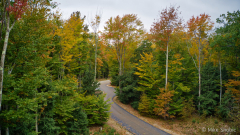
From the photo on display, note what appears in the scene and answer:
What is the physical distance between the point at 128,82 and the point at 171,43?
28.2ft

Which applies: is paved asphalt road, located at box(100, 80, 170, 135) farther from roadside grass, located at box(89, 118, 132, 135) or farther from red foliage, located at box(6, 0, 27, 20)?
red foliage, located at box(6, 0, 27, 20)

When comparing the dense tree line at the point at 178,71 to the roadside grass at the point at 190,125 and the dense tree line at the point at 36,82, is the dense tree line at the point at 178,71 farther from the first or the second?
the dense tree line at the point at 36,82

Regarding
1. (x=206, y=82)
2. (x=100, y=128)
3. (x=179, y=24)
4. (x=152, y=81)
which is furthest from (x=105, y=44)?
(x=206, y=82)

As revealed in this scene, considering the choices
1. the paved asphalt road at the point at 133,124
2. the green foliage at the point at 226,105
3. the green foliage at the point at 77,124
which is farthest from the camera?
the green foliage at the point at 226,105

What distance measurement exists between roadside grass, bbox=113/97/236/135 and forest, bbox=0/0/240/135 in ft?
2.32

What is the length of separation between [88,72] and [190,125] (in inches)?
490

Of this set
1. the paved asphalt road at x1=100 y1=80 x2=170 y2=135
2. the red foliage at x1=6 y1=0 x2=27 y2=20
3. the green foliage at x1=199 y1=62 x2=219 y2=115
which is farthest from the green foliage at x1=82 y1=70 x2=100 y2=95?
the green foliage at x1=199 y1=62 x2=219 y2=115

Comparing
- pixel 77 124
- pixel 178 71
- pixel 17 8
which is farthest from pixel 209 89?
pixel 17 8

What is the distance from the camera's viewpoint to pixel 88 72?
1403 cm

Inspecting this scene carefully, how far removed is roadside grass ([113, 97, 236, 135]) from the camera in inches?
461

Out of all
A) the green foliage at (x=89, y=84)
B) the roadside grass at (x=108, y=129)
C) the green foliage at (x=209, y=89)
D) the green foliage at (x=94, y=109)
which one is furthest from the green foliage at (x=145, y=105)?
the green foliage at (x=209, y=89)

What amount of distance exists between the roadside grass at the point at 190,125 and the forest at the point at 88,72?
27.9 inches

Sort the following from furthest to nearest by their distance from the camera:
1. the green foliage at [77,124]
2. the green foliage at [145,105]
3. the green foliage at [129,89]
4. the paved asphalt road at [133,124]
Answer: the green foliage at [129,89] < the green foliage at [145,105] < the paved asphalt road at [133,124] < the green foliage at [77,124]

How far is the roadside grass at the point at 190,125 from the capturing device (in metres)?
11.7
